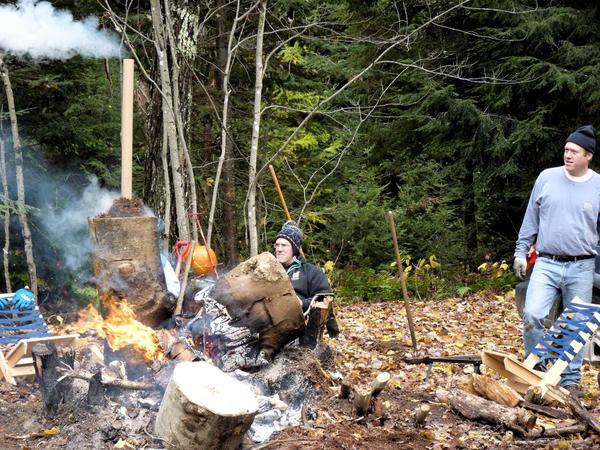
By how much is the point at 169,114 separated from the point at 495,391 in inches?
181

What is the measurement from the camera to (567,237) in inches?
201

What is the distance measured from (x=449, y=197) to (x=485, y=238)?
1.24m

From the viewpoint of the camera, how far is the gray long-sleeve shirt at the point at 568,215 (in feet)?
16.7

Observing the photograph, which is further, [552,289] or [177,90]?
[177,90]

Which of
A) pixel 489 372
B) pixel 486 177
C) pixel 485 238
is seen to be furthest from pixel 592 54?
pixel 489 372

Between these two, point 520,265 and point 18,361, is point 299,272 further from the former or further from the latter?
point 18,361

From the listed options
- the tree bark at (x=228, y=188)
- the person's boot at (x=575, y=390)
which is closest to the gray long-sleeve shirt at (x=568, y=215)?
the person's boot at (x=575, y=390)

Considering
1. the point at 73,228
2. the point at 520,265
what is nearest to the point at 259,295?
the point at 520,265

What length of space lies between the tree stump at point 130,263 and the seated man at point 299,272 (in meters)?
1.18

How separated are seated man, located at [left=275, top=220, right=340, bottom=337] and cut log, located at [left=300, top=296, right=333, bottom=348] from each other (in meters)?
0.31

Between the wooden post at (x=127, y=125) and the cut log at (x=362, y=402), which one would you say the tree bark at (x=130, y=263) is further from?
the cut log at (x=362, y=402)

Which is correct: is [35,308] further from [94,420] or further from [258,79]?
[258,79]

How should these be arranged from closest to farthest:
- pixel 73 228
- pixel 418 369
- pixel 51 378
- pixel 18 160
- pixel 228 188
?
pixel 51 378 < pixel 418 369 < pixel 18 160 < pixel 73 228 < pixel 228 188

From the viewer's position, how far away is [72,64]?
1014cm
